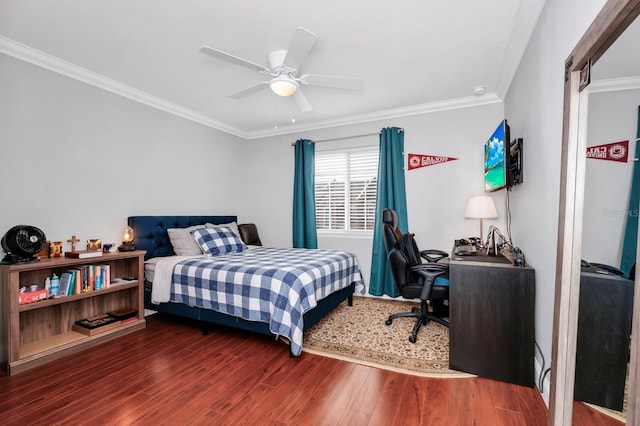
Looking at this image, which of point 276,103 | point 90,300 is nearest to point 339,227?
point 276,103

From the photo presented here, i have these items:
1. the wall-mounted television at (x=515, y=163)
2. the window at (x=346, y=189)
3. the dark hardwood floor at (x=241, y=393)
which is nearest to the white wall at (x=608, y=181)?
the dark hardwood floor at (x=241, y=393)

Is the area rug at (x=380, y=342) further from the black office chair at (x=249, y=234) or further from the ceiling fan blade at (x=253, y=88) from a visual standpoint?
the ceiling fan blade at (x=253, y=88)

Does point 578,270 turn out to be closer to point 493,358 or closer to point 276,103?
point 493,358

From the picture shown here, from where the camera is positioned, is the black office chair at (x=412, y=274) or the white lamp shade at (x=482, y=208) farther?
the white lamp shade at (x=482, y=208)

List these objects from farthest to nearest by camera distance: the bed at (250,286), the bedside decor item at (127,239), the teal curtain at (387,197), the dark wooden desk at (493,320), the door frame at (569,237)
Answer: the teal curtain at (387,197) < the bedside decor item at (127,239) < the bed at (250,286) < the dark wooden desk at (493,320) < the door frame at (569,237)

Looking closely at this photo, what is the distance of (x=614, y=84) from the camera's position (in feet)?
3.40

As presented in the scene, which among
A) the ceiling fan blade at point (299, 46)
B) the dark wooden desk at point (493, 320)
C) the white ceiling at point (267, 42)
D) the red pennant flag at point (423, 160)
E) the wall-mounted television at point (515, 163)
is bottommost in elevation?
the dark wooden desk at point (493, 320)

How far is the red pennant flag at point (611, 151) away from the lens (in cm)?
95

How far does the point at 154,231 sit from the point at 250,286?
168 cm

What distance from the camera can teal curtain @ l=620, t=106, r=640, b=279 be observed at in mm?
882

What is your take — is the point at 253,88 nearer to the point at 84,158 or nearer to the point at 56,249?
the point at 84,158

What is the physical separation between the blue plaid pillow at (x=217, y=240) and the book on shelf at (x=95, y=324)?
3.50ft

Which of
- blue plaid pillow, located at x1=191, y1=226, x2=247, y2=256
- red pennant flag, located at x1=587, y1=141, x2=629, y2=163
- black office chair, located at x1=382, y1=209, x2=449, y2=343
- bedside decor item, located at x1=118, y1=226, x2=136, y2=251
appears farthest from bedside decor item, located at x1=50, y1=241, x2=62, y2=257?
red pennant flag, located at x1=587, y1=141, x2=629, y2=163

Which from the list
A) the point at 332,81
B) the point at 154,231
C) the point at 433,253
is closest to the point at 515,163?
the point at 433,253
